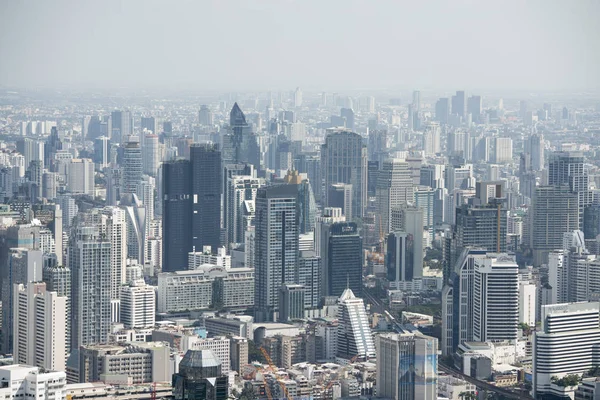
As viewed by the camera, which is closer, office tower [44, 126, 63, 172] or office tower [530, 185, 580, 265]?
office tower [530, 185, 580, 265]

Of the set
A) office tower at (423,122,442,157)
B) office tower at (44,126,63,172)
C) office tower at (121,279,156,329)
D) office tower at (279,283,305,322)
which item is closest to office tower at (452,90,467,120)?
office tower at (423,122,442,157)

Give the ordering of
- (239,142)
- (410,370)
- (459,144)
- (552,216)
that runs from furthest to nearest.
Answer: (459,144) < (239,142) < (552,216) < (410,370)

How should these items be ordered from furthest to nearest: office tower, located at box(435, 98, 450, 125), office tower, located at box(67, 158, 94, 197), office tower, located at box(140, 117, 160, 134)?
1. office tower, located at box(140, 117, 160, 134)
2. office tower, located at box(435, 98, 450, 125)
3. office tower, located at box(67, 158, 94, 197)

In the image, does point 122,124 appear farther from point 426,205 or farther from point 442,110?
point 426,205

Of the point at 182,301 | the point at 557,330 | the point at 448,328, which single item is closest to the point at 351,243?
the point at 182,301

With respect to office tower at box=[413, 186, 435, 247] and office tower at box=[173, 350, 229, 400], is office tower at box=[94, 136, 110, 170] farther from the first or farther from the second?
office tower at box=[173, 350, 229, 400]

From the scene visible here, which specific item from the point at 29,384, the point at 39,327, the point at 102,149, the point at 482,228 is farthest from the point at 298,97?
the point at 29,384
